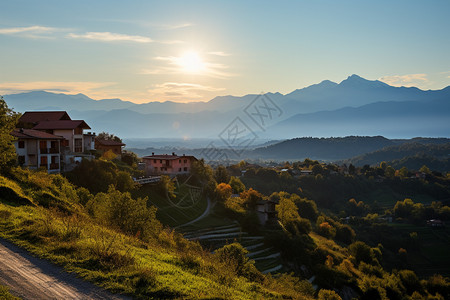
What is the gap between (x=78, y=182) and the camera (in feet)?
137

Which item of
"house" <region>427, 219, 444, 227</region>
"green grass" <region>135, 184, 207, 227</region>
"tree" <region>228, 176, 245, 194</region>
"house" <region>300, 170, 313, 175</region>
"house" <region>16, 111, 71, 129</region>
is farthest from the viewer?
"house" <region>300, 170, 313, 175</region>

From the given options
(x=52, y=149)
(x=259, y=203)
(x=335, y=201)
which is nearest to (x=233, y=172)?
(x=335, y=201)

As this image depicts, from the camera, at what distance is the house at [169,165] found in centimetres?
6906

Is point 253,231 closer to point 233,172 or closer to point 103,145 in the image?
point 103,145

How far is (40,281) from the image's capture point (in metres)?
11.8

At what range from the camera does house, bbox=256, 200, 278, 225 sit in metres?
61.2

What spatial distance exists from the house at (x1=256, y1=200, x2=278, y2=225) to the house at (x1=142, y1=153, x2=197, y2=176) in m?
16.9

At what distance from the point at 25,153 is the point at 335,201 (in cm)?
11852

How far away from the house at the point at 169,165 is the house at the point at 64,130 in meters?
15.6

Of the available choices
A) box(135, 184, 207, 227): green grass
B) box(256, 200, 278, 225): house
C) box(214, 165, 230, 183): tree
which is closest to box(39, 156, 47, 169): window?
box(135, 184, 207, 227): green grass

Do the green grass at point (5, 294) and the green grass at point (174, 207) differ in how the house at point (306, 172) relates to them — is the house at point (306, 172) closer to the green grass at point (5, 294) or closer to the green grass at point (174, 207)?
the green grass at point (174, 207)

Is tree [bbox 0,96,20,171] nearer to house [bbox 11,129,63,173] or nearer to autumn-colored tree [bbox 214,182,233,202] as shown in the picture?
house [bbox 11,129,63,173]

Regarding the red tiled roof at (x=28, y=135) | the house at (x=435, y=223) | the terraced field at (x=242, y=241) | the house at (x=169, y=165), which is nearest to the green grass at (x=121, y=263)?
the terraced field at (x=242, y=241)

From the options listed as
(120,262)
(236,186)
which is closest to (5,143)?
(120,262)
